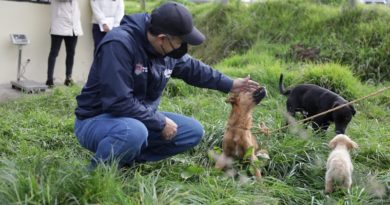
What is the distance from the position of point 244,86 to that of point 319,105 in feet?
5.75

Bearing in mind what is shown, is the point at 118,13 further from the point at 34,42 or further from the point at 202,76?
the point at 202,76

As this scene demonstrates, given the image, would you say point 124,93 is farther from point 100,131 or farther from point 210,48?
point 210,48

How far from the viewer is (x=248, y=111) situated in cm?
394

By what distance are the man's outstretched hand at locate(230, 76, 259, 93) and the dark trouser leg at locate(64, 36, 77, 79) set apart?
15.6 feet

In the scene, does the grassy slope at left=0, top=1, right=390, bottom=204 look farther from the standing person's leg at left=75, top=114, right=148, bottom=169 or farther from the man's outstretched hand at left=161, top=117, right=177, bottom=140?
the man's outstretched hand at left=161, top=117, right=177, bottom=140

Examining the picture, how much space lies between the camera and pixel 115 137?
3459 millimetres

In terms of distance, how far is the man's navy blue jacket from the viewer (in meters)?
3.38

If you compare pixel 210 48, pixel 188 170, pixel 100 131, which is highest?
pixel 100 131

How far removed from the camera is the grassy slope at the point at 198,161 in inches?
119

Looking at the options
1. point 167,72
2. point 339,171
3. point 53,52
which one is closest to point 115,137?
point 167,72

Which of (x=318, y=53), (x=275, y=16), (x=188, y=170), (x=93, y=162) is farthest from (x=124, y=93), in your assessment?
(x=275, y=16)

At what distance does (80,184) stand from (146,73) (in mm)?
956

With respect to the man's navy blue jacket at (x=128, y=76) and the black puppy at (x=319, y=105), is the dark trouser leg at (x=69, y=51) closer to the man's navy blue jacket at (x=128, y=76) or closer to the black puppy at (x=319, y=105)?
the black puppy at (x=319, y=105)

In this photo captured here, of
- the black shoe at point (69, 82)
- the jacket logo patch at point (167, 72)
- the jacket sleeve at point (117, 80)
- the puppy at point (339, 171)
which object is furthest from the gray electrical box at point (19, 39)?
the puppy at point (339, 171)
